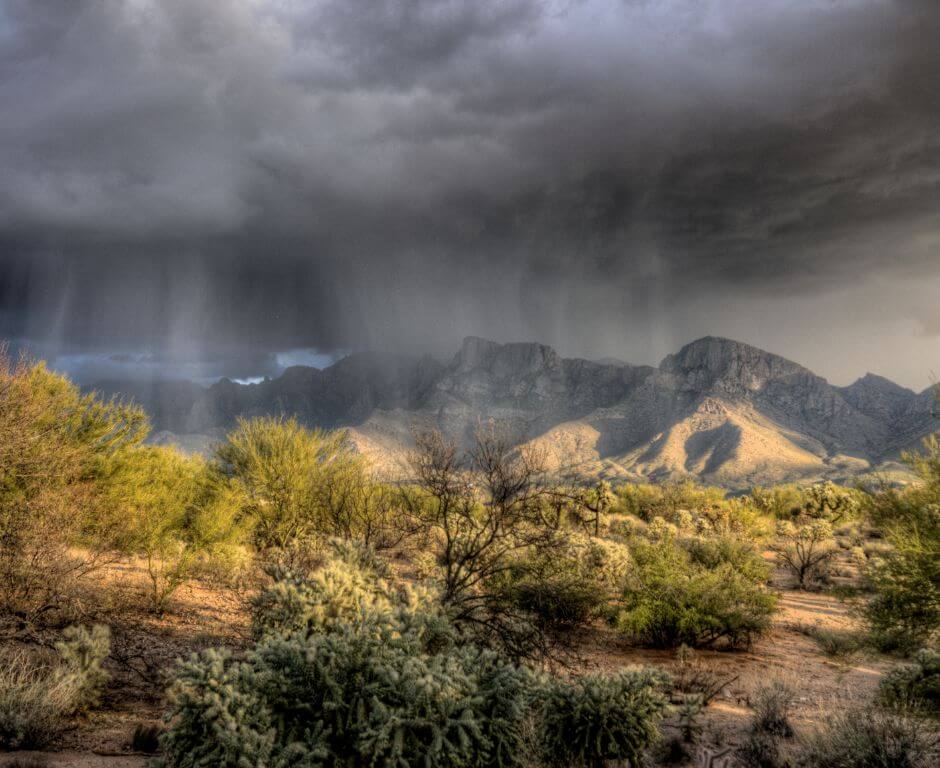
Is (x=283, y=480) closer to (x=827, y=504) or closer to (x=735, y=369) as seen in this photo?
(x=827, y=504)

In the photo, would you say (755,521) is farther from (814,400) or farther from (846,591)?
(814,400)

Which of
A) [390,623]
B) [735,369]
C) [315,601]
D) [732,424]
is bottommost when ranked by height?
[315,601]

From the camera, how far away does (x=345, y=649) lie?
6578 millimetres

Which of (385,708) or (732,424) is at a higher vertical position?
(732,424)

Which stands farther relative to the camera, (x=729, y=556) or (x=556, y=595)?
(x=729, y=556)

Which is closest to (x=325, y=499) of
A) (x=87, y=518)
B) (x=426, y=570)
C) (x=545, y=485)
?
(x=426, y=570)

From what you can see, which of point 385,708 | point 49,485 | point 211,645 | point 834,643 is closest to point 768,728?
point 834,643

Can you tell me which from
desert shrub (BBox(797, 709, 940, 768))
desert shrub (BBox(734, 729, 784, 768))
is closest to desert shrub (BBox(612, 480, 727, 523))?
desert shrub (BBox(734, 729, 784, 768))

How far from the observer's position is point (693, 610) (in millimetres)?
15359

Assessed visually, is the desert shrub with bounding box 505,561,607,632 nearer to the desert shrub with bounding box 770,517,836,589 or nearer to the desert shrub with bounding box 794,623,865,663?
the desert shrub with bounding box 794,623,865,663

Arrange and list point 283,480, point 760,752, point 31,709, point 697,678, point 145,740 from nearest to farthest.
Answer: point 31,709, point 145,740, point 760,752, point 697,678, point 283,480

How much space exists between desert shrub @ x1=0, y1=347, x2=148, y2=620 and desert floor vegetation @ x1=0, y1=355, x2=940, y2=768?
70mm

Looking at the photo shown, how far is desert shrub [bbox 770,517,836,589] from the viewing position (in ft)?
82.2

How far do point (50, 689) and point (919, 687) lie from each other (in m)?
13.5
